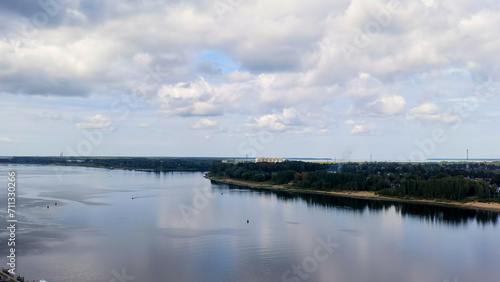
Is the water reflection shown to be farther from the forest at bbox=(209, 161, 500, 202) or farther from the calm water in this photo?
the forest at bbox=(209, 161, 500, 202)

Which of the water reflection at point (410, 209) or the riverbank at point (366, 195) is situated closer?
the water reflection at point (410, 209)

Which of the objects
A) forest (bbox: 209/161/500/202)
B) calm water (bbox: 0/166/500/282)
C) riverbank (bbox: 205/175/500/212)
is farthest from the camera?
forest (bbox: 209/161/500/202)

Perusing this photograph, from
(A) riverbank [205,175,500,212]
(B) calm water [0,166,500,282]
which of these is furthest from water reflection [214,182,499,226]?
(A) riverbank [205,175,500,212]

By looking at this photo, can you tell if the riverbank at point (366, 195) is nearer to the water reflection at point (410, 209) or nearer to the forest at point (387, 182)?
the forest at point (387, 182)

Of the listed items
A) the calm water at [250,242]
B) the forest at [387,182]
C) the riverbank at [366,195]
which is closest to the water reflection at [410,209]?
the calm water at [250,242]

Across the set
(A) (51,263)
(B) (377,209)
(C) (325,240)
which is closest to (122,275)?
(A) (51,263)
